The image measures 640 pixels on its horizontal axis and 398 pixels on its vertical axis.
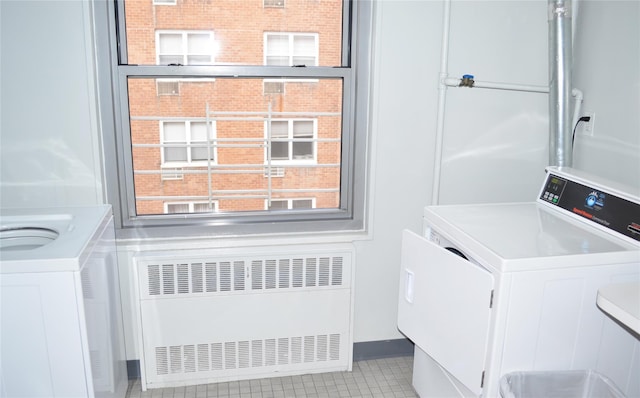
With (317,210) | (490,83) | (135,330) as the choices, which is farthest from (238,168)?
(490,83)

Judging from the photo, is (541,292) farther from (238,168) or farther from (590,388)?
(238,168)

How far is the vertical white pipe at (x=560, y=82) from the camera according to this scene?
7.58ft

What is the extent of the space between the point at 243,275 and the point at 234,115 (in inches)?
31.1

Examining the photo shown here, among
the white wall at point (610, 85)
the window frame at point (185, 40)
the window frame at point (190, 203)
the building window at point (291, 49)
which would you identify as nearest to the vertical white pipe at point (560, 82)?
the white wall at point (610, 85)

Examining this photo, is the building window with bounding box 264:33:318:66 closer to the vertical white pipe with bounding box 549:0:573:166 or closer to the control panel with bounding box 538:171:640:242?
the vertical white pipe with bounding box 549:0:573:166

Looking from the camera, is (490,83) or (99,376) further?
(490,83)

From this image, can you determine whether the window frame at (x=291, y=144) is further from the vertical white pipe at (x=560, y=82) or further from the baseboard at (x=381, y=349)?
the vertical white pipe at (x=560, y=82)

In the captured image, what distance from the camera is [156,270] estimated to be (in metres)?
2.41

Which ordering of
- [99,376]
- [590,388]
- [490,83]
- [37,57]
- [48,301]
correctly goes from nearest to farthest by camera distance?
[48,301] → [590,388] → [99,376] → [37,57] → [490,83]

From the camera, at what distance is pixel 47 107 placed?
225cm

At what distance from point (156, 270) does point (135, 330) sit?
12.8 inches

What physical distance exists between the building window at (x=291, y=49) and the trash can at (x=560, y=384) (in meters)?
1.63

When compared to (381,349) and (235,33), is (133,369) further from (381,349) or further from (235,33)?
(235,33)

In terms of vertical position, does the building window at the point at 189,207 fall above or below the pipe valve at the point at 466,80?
below
